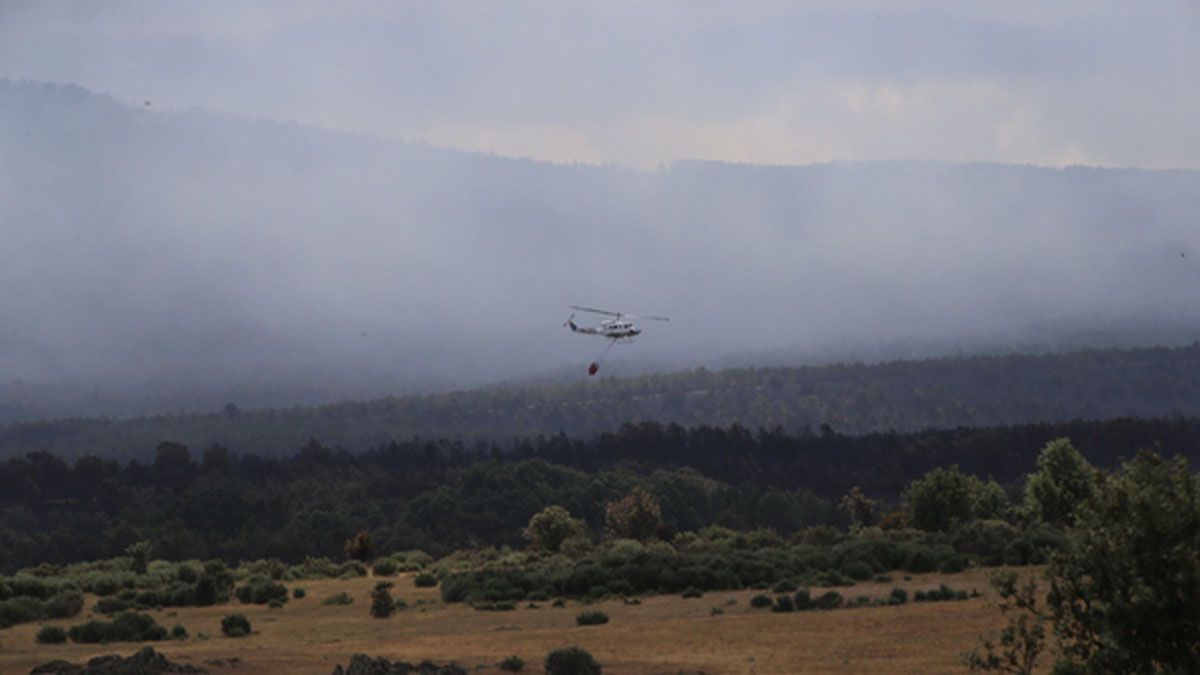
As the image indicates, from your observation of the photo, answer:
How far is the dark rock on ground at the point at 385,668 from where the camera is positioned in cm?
3325

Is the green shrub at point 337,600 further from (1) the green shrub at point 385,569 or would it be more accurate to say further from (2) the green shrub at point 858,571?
(2) the green shrub at point 858,571

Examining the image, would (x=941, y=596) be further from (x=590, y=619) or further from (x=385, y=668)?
(x=385, y=668)

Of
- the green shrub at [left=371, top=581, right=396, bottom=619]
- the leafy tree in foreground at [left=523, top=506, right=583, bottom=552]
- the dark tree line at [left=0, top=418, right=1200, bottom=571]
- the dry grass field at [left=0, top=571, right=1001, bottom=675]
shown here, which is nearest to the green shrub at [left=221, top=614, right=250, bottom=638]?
the dry grass field at [left=0, top=571, right=1001, bottom=675]

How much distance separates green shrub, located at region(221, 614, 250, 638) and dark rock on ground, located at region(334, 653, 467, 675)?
14062mm

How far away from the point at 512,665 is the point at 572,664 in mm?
2010

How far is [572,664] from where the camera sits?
37156 mm

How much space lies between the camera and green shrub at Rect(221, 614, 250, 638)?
163 feet

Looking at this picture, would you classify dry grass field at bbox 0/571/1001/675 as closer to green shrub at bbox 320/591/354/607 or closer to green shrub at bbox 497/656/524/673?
green shrub at bbox 497/656/524/673

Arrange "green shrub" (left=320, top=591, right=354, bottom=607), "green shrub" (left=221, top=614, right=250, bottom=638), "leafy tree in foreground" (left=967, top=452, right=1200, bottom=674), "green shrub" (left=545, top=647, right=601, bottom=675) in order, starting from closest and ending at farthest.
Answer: "leafy tree in foreground" (left=967, top=452, right=1200, bottom=674), "green shrub" (left=545, top=647, right=601, bottom=675), "green shrub" (left=221, top=614, right=250, bottom=638), "green shrub" (left=320, top=591, right=354, bottom=607)

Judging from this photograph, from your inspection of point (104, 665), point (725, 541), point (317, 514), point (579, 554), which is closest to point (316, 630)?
point (104, 665)

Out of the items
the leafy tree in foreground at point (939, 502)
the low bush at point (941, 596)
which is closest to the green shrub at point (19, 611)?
the low bush at point (941, 596)

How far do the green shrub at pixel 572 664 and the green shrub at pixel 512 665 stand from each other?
971 millimetres

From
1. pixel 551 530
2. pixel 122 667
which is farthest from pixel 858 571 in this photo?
pixel 122 667

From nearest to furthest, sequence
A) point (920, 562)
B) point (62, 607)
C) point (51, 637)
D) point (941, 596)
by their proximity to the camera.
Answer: point (51, 637) → point (941, 596) → point (62, 607) → point (920, 562)
